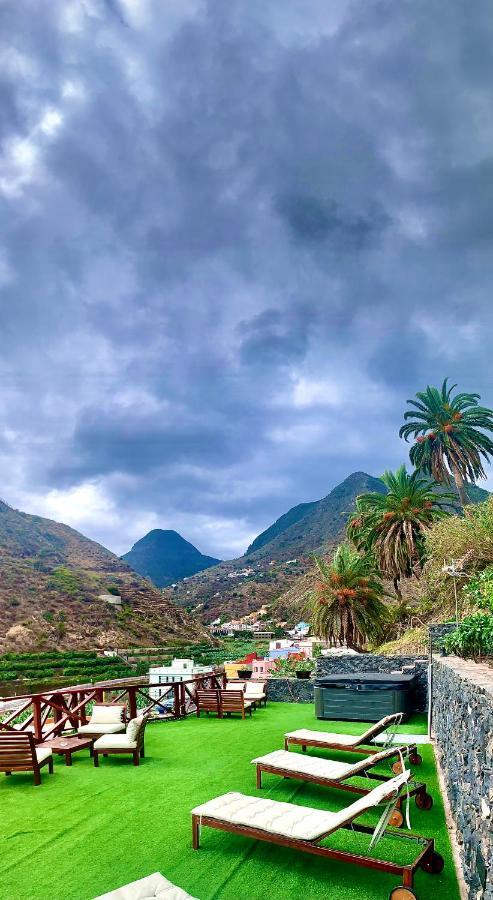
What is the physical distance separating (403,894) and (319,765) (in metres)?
2.48

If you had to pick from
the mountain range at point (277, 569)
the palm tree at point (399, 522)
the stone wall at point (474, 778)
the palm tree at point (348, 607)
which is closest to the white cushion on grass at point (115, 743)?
the stone wall at point (474, 778)

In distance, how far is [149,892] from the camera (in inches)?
129

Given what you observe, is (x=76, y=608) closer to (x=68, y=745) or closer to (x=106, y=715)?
(x=106, y=715)

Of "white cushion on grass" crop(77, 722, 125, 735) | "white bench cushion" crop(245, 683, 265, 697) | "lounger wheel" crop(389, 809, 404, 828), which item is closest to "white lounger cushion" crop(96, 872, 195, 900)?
"lounger wheel" crop(389, 809, 404, 828)

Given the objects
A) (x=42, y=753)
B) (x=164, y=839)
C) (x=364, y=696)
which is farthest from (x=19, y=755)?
(x=364, y=696)

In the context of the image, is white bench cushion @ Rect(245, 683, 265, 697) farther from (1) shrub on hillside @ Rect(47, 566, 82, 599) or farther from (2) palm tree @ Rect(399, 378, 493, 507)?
(1) shrub on hillside @ Rect(47, 566, 82, 599)

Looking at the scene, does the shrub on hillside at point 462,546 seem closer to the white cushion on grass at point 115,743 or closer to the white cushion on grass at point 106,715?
the white cushion on grass at point 106,715

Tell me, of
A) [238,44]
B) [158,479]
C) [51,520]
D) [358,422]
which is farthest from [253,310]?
[51,520]

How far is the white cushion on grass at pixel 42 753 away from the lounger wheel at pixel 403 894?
5037 mm

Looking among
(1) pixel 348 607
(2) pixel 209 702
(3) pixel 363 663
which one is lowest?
(2) pixel 209 702

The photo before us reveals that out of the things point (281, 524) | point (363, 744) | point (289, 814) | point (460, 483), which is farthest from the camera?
point (281, 524)

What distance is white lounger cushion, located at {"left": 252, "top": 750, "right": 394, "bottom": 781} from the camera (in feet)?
17.9

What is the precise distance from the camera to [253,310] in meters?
24.9

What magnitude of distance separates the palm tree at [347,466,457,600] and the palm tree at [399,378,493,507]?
12.5 feet
